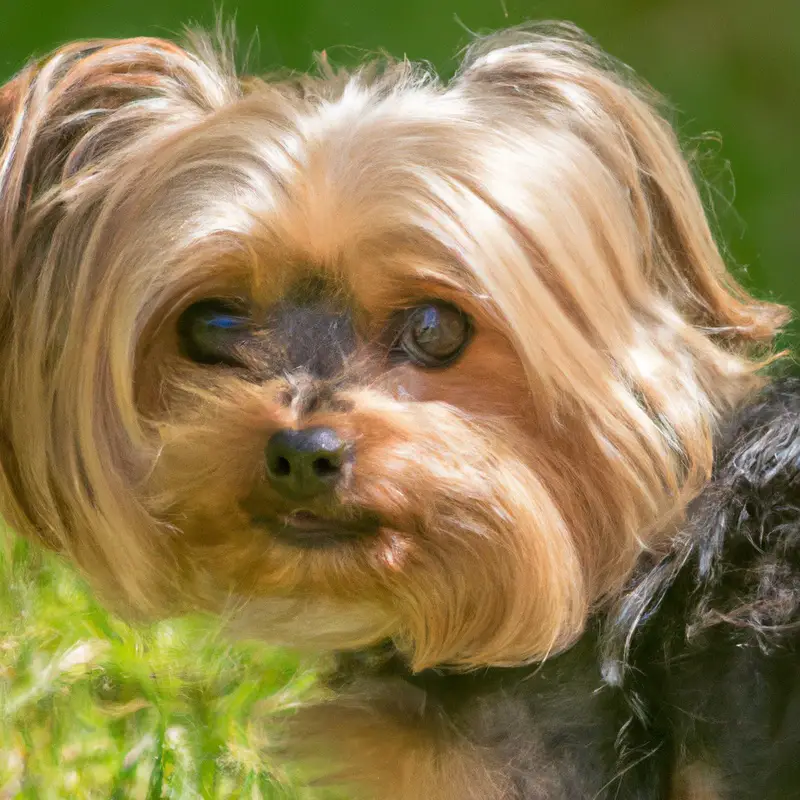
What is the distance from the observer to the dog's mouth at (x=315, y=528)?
153 cm

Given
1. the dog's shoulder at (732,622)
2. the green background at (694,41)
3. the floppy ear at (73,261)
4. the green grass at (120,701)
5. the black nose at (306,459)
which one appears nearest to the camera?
the black nose at (306,459)

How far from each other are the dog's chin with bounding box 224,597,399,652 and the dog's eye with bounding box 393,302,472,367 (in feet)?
1.03

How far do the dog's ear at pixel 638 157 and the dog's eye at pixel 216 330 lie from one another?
0.41m

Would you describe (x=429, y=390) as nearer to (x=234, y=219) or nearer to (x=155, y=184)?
(x=234, y=219)

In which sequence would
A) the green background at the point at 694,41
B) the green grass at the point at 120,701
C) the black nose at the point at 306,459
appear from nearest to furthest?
the black nose at the point at 306,459 → the green grass at the point at 120,701 → the green background at the point at 694,41

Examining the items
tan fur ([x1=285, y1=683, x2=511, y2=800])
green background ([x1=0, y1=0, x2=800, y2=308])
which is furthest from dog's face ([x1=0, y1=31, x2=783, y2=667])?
green background ([x1=0, y1=0, x2=800, y2=308])

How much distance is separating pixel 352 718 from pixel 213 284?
67cm

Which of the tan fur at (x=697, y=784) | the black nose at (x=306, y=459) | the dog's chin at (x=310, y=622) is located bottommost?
the tan fur at (x=697, y=784)

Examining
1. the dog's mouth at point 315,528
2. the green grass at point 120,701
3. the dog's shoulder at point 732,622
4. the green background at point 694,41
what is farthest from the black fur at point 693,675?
the green background at point 694,41

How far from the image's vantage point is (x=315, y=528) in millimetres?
1552

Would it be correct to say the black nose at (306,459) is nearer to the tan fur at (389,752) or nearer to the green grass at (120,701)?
the tan fur at (389,752)

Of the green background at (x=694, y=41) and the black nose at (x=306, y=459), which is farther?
the green background at (x=694, y=41)

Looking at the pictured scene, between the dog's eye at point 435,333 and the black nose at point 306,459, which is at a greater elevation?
the dog's eye at point 435,333

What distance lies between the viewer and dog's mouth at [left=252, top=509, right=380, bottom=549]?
5.03 ft
